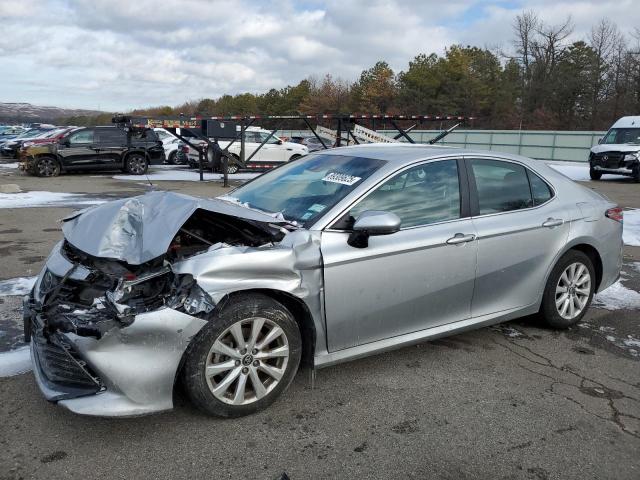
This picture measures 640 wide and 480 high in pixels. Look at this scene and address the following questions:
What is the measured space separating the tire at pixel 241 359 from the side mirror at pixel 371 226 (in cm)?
63

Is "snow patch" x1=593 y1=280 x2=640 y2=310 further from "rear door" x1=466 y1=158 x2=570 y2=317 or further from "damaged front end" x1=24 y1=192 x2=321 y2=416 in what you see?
"damaged front end" x1=24 y1=192 x2=321 y2=416

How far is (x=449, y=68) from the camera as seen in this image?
64625 mm

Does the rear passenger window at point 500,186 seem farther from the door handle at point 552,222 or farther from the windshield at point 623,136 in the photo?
the windshield at point 623,136

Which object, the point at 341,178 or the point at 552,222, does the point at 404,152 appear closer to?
the point at 341,178

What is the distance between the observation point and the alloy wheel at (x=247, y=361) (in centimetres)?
303

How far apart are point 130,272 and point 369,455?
164 centimetres

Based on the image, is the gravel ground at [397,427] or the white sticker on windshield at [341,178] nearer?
the gravel ground at [397,427]

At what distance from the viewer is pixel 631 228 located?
966 centimetres

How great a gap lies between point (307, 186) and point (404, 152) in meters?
0.77

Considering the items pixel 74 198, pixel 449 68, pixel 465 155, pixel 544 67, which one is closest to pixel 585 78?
pixel 544 67

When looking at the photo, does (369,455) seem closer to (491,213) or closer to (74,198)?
(491,213)

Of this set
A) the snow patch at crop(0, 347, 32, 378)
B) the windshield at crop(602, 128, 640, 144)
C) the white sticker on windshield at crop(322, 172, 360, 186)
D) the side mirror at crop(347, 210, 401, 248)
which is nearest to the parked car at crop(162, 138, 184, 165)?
the windshield at crop(602, 128, 640, 144)

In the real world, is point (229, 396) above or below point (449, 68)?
below

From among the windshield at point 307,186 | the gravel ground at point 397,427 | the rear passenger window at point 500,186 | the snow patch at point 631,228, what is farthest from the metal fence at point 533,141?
the gravel ground at point 397,427
